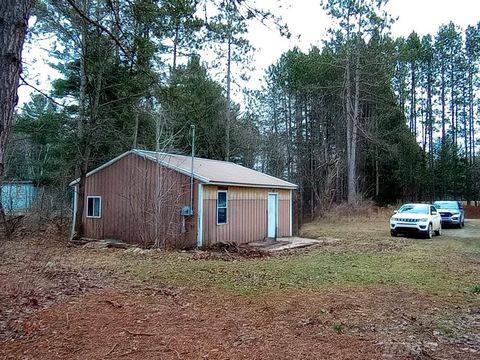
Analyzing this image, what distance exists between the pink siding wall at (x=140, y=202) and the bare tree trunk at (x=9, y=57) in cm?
1104

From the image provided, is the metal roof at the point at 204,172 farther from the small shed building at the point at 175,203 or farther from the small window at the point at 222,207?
the small window at the point at 222,207

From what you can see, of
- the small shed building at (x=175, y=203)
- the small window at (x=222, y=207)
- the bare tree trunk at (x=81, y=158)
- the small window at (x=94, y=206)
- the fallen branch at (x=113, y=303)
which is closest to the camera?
the fallen branch at (x=113, y=303)

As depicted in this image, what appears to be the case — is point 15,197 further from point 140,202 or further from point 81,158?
point 140,202

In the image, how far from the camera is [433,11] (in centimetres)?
704

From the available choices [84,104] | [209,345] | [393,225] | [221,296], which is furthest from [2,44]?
[393,225]

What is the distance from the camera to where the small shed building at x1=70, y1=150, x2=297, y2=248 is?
46.6 ft

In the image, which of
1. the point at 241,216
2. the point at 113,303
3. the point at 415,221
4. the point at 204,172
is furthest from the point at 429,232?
the point at 113,303

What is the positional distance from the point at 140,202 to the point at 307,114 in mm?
23854

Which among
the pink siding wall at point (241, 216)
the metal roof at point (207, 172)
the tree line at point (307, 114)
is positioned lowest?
the pink siding wall at point (241, 216)

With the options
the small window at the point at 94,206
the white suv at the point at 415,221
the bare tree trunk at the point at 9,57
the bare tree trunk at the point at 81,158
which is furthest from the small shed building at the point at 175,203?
the bare tree trunk at the point at 9,57

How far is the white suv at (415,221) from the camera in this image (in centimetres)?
1755

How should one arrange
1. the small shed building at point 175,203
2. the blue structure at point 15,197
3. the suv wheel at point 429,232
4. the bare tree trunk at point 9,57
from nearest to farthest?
the bare tree trunk at point 9,57 < the small shed building at point 175,203 < the blue structure at point 15,197 < the suv wheel at point 429,232

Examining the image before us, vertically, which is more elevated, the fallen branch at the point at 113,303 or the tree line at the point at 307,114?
the tree line at the point at 307,114

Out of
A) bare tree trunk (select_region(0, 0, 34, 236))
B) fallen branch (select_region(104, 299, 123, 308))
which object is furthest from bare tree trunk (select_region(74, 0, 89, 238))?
bare tree trunk (select_region(0, 0, 34, 236))
